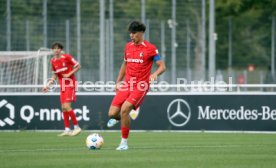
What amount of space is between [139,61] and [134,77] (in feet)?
1.06

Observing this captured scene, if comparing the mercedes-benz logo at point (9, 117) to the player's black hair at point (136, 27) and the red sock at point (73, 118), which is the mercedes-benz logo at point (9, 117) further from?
the player's black hair at point (136, 27)

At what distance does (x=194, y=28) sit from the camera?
34.5 m

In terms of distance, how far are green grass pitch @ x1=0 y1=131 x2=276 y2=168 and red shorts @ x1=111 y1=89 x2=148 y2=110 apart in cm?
87

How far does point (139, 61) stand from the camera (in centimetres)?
1725

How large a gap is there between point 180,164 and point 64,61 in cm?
984

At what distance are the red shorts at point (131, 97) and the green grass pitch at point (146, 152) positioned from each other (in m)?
0.87

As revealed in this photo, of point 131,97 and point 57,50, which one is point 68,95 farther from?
point 131,97

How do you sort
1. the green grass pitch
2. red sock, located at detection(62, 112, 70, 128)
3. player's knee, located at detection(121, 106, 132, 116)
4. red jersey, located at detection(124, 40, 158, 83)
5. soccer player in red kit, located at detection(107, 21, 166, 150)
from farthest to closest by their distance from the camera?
red sock, located at detection(62, 112, 70, 128) → red jersey, located at detection(124, 40, 158, 83) → soccer player in red kit, located at detection(107, 21, 166, 150) → player's knee, located at detection(121, 106, 132, 116) → the green grass pitch

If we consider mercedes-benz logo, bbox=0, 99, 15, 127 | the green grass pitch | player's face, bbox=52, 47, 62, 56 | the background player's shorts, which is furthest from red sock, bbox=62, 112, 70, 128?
mercedes-benz logo, bbox=0, 99, 15, 127

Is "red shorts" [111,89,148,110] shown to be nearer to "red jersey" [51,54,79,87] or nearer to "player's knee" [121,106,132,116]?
"player's knee" [121,106,132,116]

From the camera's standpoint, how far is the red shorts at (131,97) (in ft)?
55.7

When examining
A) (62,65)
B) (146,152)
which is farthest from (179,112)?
(146,152)

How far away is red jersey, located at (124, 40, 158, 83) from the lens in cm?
1717

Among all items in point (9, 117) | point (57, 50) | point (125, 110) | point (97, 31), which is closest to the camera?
point (125, 110)
